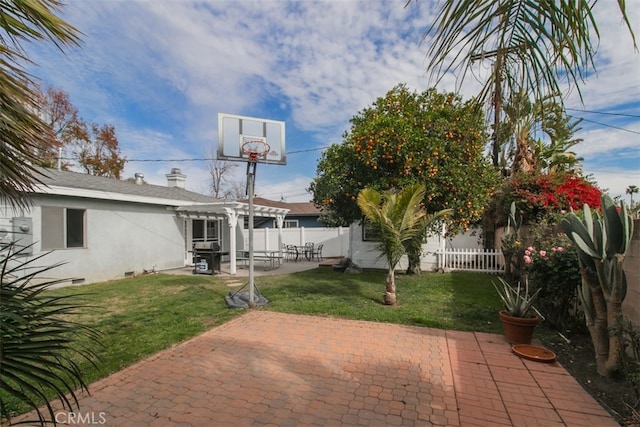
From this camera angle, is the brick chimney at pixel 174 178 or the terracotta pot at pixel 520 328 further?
the brick chimney at pixel 174 178

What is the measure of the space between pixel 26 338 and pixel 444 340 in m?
4.81

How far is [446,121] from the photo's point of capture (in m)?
8.83

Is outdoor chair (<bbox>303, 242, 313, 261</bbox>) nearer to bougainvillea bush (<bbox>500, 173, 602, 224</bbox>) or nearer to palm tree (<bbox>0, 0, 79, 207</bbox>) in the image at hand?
bougainvillea bush (<bbox>500, 173, 602, 224</bbox>)

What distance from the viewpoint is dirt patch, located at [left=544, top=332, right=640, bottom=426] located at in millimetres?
A: 2918

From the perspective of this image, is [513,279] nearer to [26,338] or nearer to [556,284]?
[556,284]

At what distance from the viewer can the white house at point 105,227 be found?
9062mm

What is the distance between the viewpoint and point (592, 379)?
3.52 meters

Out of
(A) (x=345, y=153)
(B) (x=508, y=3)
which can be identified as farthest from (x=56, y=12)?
(A) (x=345, y=153)

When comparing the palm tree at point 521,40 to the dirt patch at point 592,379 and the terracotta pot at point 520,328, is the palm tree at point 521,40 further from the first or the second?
the terracotta pot at point 520,328

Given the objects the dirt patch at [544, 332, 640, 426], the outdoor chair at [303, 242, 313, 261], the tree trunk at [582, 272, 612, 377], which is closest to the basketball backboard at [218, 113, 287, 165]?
the tree trunk at [582, 272, 612, 377]

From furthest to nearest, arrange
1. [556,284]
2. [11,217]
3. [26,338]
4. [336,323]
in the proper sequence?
1. [11,217]
2. [336,323]
3. [556,284]
4. [26,338]

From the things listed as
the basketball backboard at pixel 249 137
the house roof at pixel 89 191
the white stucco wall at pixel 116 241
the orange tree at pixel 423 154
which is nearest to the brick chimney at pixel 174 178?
the white stucco wall at pixel 116 241

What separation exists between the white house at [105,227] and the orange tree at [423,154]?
5512 mm

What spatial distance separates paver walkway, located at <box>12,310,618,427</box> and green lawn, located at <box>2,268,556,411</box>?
645mm
